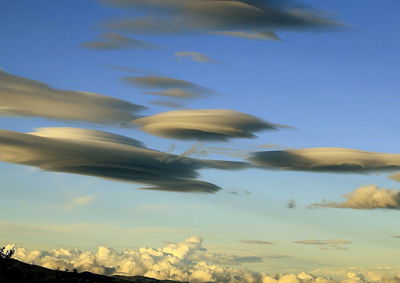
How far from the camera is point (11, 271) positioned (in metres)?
195

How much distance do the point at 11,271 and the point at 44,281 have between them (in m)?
10.8

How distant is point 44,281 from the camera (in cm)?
19788
